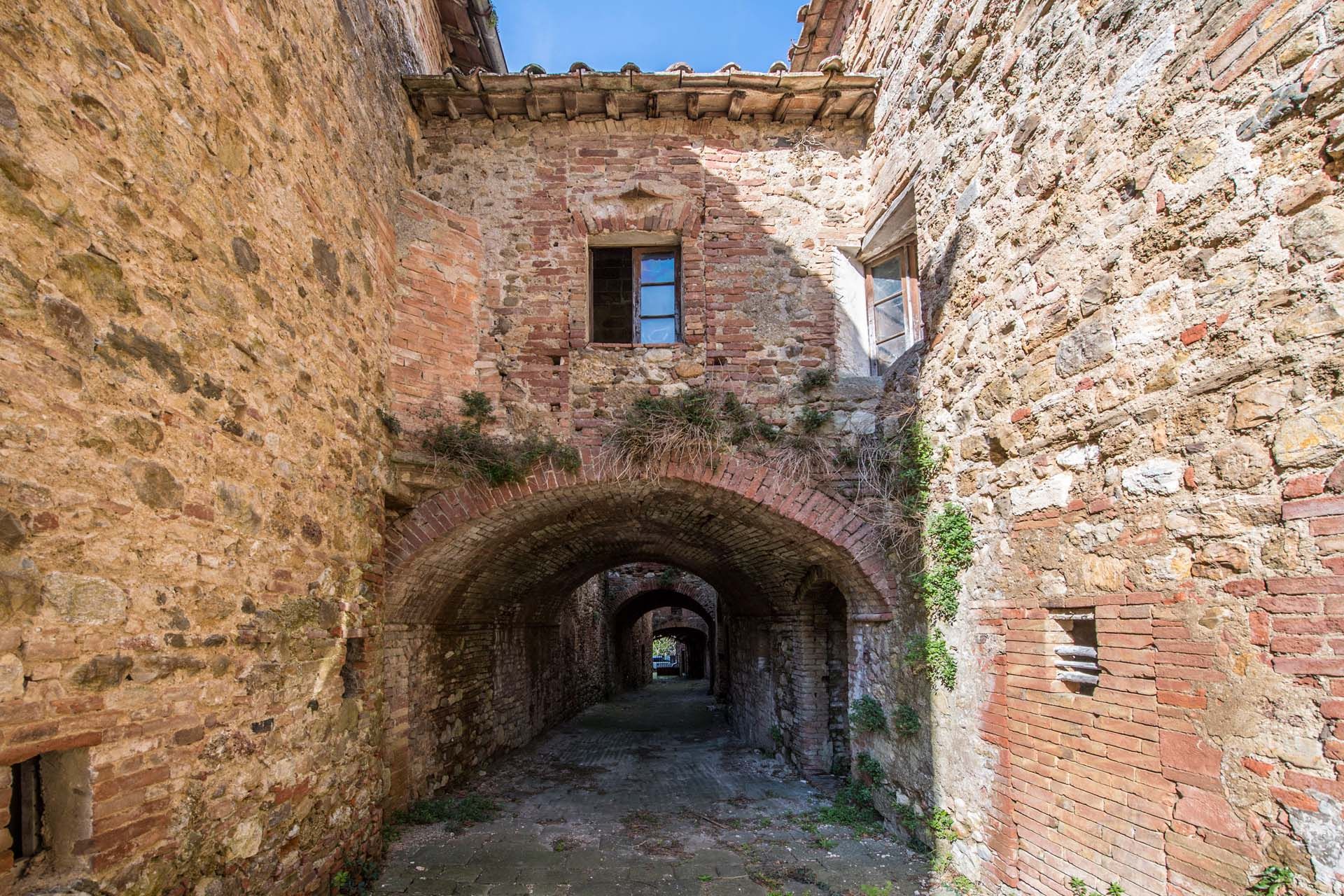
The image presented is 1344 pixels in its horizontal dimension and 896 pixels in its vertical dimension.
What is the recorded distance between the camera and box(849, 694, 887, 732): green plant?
600 centimetres

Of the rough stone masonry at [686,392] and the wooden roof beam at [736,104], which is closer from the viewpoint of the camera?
the rough stone masonry at [686,392]

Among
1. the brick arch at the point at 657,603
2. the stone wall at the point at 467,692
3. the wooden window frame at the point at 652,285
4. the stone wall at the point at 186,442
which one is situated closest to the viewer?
the stone wall at the point at 186,442

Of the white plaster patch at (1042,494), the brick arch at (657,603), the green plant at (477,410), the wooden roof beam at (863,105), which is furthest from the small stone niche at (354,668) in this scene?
the brick arch at (657,603)

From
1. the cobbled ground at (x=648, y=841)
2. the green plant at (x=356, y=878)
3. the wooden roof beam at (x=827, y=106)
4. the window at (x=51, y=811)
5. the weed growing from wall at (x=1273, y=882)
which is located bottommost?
the cobbled ground at (x=648, y=841)

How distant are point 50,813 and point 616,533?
6.34 meters

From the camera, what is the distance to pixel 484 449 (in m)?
5.89

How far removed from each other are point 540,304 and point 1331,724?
5.78 metres

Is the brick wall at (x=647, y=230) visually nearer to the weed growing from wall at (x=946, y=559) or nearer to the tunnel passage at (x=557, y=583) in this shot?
the tunnel passage at (x=557, y=583)

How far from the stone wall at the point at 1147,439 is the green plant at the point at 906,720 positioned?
0.94ft

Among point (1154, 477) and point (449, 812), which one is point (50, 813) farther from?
point (1154, 477)

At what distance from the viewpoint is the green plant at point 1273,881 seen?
2.56m

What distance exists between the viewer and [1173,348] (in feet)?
10.2

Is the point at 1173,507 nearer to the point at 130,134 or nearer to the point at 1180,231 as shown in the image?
the point at 1180,231

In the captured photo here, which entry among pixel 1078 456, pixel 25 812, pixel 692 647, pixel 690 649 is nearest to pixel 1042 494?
pixel 1078 456
